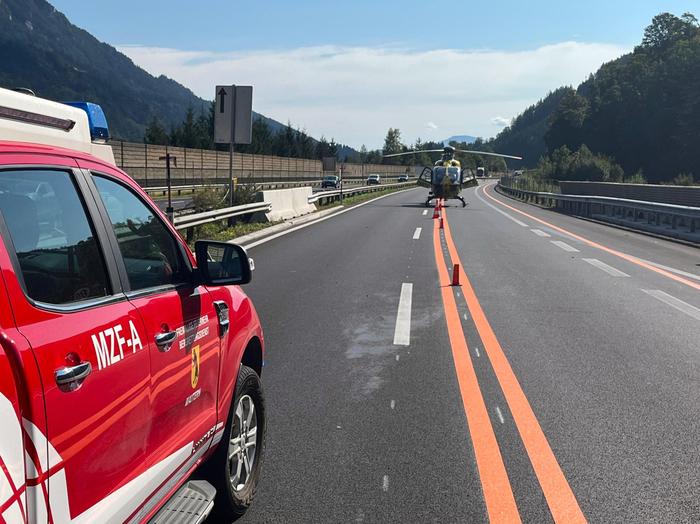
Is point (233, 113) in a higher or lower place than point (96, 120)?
higher

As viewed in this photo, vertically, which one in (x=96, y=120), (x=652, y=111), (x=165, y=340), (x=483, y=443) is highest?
(x=652, y=111)

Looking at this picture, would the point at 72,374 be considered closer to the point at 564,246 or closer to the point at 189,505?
the point at 189,505

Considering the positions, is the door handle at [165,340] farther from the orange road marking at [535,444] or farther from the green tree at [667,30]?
the green tree at [667,30]

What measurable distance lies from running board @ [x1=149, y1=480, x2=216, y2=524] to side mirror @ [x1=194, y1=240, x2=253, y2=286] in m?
0.94

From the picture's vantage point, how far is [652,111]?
395ft

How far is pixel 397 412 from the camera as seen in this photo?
511 centimetres

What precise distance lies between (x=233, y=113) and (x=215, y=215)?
4319 millimetres

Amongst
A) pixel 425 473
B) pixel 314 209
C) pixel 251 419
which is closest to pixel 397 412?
pixel 425 473

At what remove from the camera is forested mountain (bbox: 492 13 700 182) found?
10806 cm

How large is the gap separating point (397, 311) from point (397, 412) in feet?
12.9

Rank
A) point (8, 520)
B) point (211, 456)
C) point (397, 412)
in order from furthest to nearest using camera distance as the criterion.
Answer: point (397, 412) → point (211, 456) → point (8, 520)

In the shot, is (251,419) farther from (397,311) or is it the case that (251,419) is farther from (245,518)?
(397,311)

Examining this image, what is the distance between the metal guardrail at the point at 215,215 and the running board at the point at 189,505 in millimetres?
10454

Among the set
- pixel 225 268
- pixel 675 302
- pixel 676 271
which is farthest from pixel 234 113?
pixel 225 268
